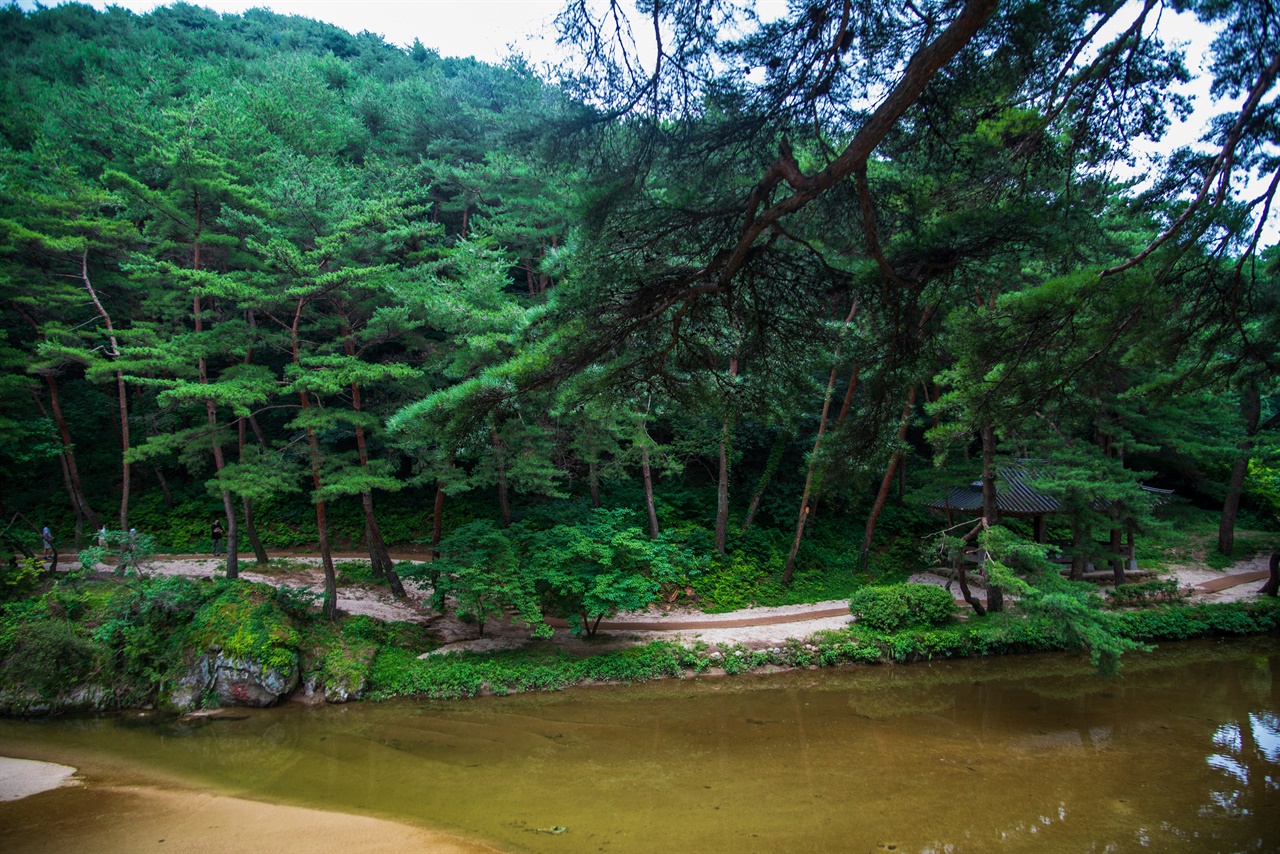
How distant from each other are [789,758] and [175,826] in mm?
6183

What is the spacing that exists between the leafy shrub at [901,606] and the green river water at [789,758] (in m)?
1.21

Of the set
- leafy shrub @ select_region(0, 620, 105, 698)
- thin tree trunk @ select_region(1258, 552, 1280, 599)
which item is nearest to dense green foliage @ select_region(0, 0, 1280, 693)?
leafy shrub @ select_region(0, 620, 105, 698)

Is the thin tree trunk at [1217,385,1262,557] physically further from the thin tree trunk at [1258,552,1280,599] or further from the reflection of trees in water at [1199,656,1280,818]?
the reflection of trees in water at [1199,656,1280,818]

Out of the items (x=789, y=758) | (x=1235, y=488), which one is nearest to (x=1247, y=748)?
(x=789, y=758)

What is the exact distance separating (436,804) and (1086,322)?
7.21 m

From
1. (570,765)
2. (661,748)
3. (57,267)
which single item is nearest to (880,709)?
(661,748)

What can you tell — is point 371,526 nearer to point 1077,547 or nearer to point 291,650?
point 291,650

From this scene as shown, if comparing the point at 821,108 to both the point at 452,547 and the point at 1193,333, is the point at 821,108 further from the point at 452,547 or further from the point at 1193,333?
the point at 452,547

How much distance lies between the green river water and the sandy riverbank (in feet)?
0.89

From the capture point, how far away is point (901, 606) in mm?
11469

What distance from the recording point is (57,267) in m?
14.3

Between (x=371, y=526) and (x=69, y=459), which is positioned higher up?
(x=69, y=459)

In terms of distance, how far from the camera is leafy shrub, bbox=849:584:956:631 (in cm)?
1137

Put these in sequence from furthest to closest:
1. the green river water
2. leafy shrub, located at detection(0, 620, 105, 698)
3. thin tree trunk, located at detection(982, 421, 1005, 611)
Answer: thin tree trunk, located at detection(982, 421, 1005, 611) < leafy shrub, located at detection(0, 620, 105, 698) < the green river water
